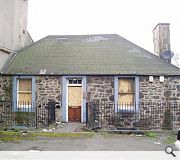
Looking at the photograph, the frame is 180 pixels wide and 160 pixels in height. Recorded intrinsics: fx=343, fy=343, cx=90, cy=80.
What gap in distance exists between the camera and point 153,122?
19375 mm

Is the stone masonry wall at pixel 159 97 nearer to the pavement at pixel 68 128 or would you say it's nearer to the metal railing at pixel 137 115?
the metal railing at pixel 137 115

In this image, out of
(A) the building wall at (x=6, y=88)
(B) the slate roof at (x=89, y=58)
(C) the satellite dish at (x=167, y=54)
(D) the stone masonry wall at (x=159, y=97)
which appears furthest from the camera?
(C) the satellite dish at (x=167, y=54)

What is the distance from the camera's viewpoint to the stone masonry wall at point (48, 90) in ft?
65.8

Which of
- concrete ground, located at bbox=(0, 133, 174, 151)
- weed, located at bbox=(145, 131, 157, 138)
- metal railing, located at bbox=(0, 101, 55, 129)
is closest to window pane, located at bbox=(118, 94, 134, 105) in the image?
metal railing, located at bbox=(0, 101, 55, 129)

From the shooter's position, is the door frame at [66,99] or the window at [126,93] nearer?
the window at [126,93]

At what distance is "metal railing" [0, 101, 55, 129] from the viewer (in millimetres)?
19703

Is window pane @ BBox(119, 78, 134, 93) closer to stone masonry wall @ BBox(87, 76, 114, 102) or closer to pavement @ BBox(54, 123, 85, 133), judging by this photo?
stone masonry wall @ BBox(87, 76, 114, 102)

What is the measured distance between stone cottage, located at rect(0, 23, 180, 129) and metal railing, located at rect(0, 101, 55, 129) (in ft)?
0.70

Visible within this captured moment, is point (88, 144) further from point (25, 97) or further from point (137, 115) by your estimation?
point (25, 97)

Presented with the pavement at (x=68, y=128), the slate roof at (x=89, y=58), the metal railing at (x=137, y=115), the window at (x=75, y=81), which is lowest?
the pavement at (x=68, y=128)

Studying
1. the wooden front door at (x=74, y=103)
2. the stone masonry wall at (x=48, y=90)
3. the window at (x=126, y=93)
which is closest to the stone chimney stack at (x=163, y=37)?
the window at (x=126, y=93)

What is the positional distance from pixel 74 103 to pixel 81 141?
786cm
